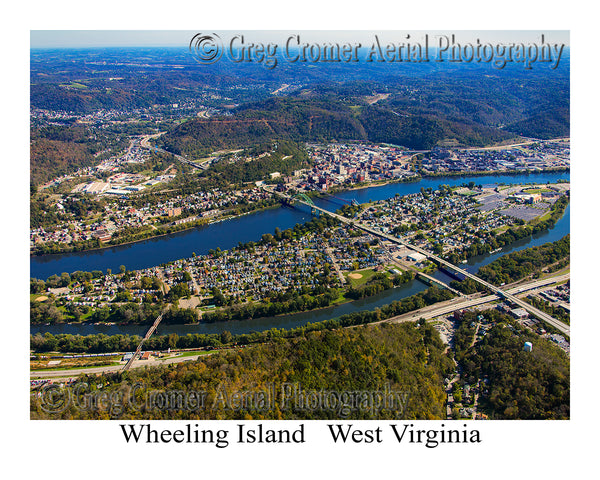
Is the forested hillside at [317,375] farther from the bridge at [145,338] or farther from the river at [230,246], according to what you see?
the river at [230,246]

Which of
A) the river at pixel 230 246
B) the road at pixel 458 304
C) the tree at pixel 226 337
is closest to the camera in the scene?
the tree at pixel 226 337

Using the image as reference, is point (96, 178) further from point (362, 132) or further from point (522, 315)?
point (522, 315)

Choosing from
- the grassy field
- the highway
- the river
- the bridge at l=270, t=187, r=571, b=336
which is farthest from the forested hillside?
the highway

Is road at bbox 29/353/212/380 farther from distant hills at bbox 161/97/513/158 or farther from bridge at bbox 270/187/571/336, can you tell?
distant hills at bbox 161/97/513/158

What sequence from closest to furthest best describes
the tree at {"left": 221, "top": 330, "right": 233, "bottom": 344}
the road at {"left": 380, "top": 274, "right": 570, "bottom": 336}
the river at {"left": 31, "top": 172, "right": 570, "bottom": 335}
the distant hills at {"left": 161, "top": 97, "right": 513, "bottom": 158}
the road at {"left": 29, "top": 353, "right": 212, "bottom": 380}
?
the road at {"left": 29, "top": 353, "right": 212, "bottom": 380} < the tree at {"left": 221, "top": 330, "right": 233, "bottom": 344} < the road at {"left": 380, "top": 274, "right": 570, "bottom": 336} < the river at {"left": 31, "top": 172, "right": 570, "bottom": 335} < the distant hills at {"left": 161, "top": 97, "right": 513, "bottom": 158}

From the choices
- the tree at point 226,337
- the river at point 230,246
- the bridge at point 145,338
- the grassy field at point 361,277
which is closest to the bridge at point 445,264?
the river at point 230,246

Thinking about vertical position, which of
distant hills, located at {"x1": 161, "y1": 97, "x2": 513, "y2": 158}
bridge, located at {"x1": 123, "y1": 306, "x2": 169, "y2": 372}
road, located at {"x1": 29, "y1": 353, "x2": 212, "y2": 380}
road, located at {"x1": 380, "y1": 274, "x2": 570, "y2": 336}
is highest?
distant hills, located at {"x1": 161, "y1": 97, "x2": 513, "y2": 158}
